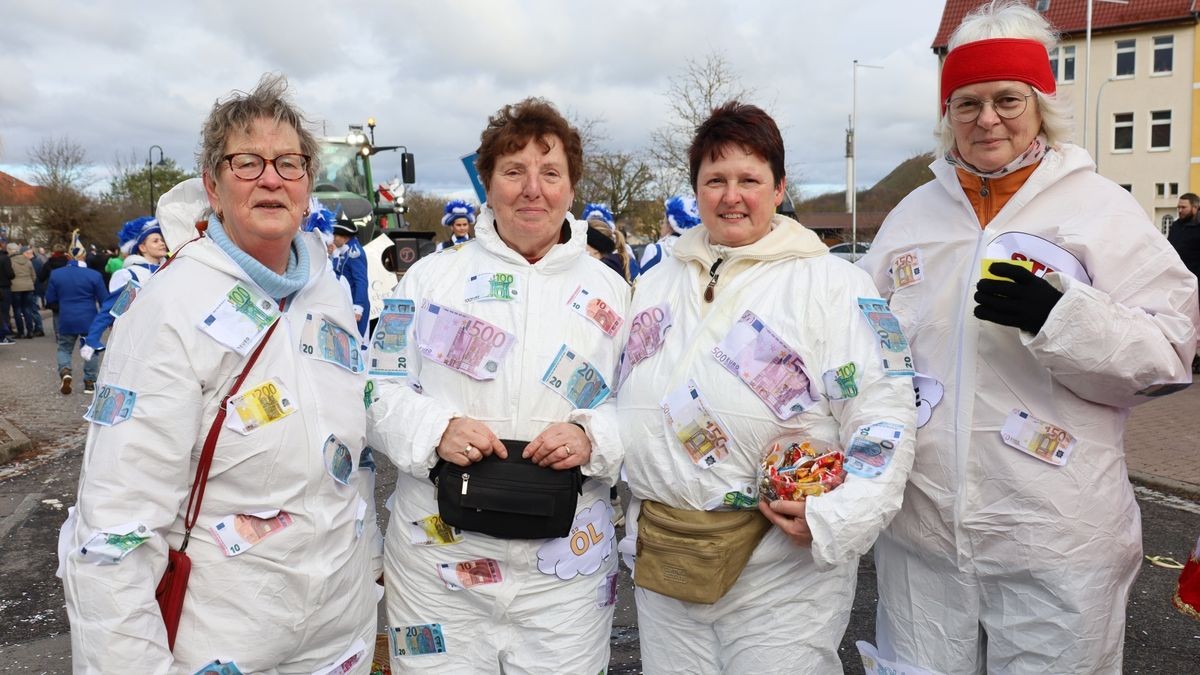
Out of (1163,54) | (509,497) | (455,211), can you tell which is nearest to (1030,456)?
(509,497)

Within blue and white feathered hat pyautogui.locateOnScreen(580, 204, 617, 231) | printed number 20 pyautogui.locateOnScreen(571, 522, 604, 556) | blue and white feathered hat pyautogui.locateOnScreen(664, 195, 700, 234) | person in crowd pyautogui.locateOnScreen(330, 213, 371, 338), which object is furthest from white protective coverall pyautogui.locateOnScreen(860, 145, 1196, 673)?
person in crowd pyautogui.locateOnScreen(330, 213, 371, 338)

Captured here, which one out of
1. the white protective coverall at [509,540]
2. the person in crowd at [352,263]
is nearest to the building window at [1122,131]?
the person in crowd at [352,263]

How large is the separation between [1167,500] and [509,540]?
5477 mm

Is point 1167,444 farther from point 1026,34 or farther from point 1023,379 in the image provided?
point 1026,34

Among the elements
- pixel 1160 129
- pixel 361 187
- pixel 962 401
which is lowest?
pixel 962 401

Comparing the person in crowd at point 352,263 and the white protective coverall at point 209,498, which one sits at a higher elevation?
the person in crowd at point 352,263

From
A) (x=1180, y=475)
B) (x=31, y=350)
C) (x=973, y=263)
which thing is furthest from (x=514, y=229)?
(x=31, y=350)

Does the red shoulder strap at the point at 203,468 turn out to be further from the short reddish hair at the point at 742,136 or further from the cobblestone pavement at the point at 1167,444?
the cobblestone pavement at the point at 1167,444

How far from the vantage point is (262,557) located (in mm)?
2098

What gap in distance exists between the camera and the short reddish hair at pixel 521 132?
271 centimetres

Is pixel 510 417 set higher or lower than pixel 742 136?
lower

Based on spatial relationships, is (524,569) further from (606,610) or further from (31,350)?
(31,350)

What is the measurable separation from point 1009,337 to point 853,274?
484mm

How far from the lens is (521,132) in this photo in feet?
8.89
